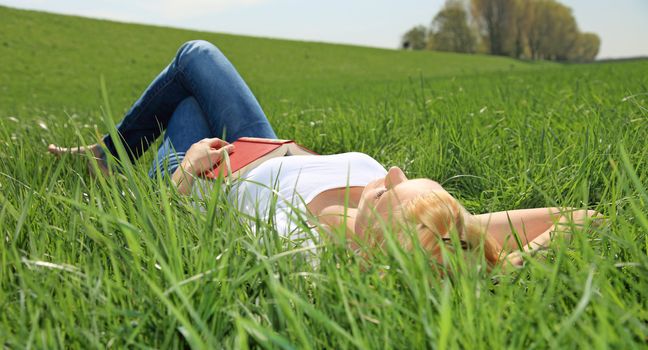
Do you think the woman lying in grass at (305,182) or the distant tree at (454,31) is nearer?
the woman lying in grass at (305,182)

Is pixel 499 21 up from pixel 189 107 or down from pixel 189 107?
up

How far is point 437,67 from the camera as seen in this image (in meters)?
34.8

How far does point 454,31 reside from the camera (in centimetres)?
7019

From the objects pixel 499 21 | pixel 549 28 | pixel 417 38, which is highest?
pixel 499 21

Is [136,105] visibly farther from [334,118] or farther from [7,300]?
[7,300]

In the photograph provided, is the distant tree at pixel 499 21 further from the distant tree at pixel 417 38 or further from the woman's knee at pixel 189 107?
the woman's knee at pixel 189 107

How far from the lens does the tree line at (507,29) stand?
227ft

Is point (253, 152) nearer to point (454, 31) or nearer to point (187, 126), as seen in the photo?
point (187, 126)

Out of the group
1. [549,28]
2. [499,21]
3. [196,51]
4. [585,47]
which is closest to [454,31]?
[499,21]

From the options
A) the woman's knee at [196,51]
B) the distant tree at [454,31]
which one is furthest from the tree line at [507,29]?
the woman's knee at [196,51]

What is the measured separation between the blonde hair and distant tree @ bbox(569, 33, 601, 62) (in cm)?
7989

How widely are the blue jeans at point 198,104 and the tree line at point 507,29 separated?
229ft

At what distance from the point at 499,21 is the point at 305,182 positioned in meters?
72.4

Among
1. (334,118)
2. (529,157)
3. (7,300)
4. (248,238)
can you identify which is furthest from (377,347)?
(334,118)
